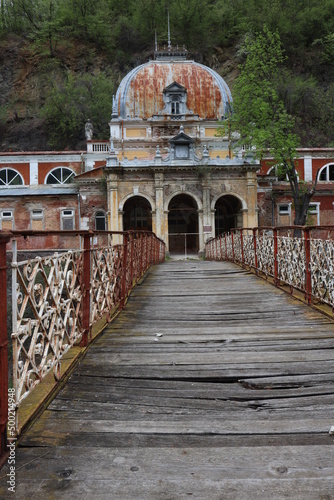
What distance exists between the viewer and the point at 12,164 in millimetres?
33250

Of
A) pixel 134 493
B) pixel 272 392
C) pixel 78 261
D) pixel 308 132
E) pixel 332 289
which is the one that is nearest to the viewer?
pixel 134 493

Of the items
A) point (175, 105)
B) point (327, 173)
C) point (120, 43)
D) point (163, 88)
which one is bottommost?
point (327, 173)

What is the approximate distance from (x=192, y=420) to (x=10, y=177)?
112ft

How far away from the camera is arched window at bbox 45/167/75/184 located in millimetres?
33500

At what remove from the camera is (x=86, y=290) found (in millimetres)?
4516

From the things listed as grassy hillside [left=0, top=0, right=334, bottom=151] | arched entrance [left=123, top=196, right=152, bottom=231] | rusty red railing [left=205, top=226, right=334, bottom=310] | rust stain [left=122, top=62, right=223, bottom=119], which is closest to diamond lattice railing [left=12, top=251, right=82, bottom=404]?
rusty red railing [left=205, top=226, right=334, bottom=310]

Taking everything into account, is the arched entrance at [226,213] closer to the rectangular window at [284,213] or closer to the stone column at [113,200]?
the rectangular window at [284,213]

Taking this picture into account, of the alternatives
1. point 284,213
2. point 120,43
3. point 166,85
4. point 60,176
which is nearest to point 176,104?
point 166,85

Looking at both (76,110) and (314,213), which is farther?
(76,110)

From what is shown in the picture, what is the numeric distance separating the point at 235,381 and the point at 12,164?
3364 cm

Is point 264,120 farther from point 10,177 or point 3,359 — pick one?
point 3,359

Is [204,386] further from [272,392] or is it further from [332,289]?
[332,289]

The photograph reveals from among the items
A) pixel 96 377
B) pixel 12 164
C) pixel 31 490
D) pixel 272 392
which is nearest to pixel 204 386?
pixel 272 392

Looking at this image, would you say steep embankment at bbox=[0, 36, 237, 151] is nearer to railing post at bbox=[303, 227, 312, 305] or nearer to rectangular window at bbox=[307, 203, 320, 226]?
rectangular window at bbox=[307, 203, 320, 226]
